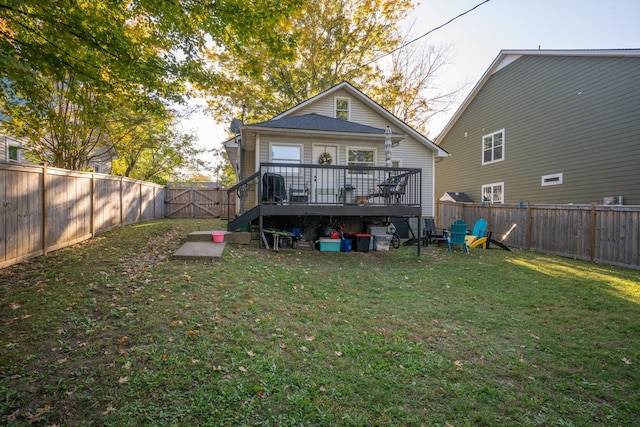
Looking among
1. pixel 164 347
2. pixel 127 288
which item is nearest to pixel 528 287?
pixel 164 347

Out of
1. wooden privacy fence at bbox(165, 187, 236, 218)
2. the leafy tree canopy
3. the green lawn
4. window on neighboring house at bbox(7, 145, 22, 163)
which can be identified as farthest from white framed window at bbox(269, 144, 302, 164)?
window on neighboring house at bbox(7, 145, 22, 163)

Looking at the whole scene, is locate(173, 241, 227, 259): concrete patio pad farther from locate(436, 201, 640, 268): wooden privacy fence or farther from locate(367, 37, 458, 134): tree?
locate(367, 37, 458, 134): tree

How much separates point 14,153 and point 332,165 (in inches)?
562

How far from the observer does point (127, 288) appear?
15.4 ft

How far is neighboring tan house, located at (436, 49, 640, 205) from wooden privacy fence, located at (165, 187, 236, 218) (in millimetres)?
15616

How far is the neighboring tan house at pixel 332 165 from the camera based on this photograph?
28.7 ft

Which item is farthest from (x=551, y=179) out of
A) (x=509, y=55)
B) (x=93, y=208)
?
(x=93, y=208)

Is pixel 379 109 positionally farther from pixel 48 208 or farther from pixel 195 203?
pixel 195 203

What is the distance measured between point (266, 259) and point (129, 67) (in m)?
4.80

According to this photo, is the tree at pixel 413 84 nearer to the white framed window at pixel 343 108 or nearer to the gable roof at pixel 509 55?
the gable roof at pixel 509 55

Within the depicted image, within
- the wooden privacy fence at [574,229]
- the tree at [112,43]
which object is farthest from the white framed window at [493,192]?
the tree at [112,43]

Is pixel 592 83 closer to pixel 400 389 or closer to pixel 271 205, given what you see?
pixel 271 205

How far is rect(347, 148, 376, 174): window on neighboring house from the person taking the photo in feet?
40.6

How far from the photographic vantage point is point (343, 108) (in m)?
14.4
